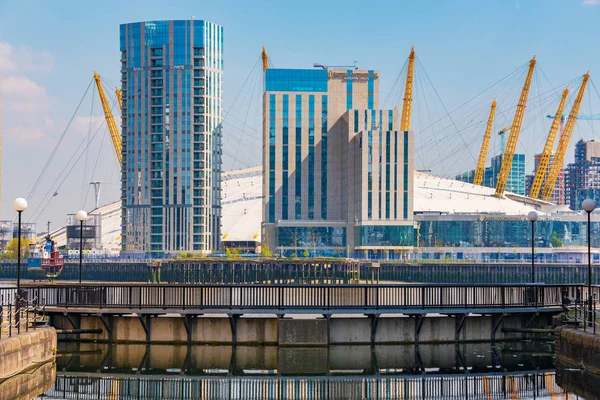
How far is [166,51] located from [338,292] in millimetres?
146595

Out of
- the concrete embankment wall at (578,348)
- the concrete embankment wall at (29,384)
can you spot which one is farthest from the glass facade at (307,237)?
the concrete embankment wall at (29,384)

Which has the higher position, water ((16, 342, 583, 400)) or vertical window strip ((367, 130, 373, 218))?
vertical window strip ((367, 130, 373, 218))

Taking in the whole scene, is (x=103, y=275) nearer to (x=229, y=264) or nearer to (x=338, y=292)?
(x=229, y=264)

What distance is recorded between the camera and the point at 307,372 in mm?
48531

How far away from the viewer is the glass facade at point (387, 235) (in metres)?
189

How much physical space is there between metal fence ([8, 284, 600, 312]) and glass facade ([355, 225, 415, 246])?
129m

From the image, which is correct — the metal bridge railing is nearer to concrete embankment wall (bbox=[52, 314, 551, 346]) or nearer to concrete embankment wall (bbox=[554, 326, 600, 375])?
concrete embankment wall (bbox=[52, 314, 551, 346])

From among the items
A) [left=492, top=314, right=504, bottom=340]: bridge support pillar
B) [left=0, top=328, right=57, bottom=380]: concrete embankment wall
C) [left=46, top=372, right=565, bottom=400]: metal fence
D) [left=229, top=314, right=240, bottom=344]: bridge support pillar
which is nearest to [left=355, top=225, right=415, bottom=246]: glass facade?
[left=492, top=314, right=504, bottom=340]: bridge support pillar

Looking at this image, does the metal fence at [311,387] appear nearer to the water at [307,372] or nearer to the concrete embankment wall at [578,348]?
the water at [307,372]

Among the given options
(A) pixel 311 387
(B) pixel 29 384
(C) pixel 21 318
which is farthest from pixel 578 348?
(C) pixel 21 318

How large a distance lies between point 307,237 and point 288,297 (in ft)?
450

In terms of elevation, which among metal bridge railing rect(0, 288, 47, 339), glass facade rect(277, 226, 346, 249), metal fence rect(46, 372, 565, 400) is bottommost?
metal fence rect(46, 372, 565, 400)

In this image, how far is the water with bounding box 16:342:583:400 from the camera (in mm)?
43812

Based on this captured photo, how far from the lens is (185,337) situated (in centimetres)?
5725
